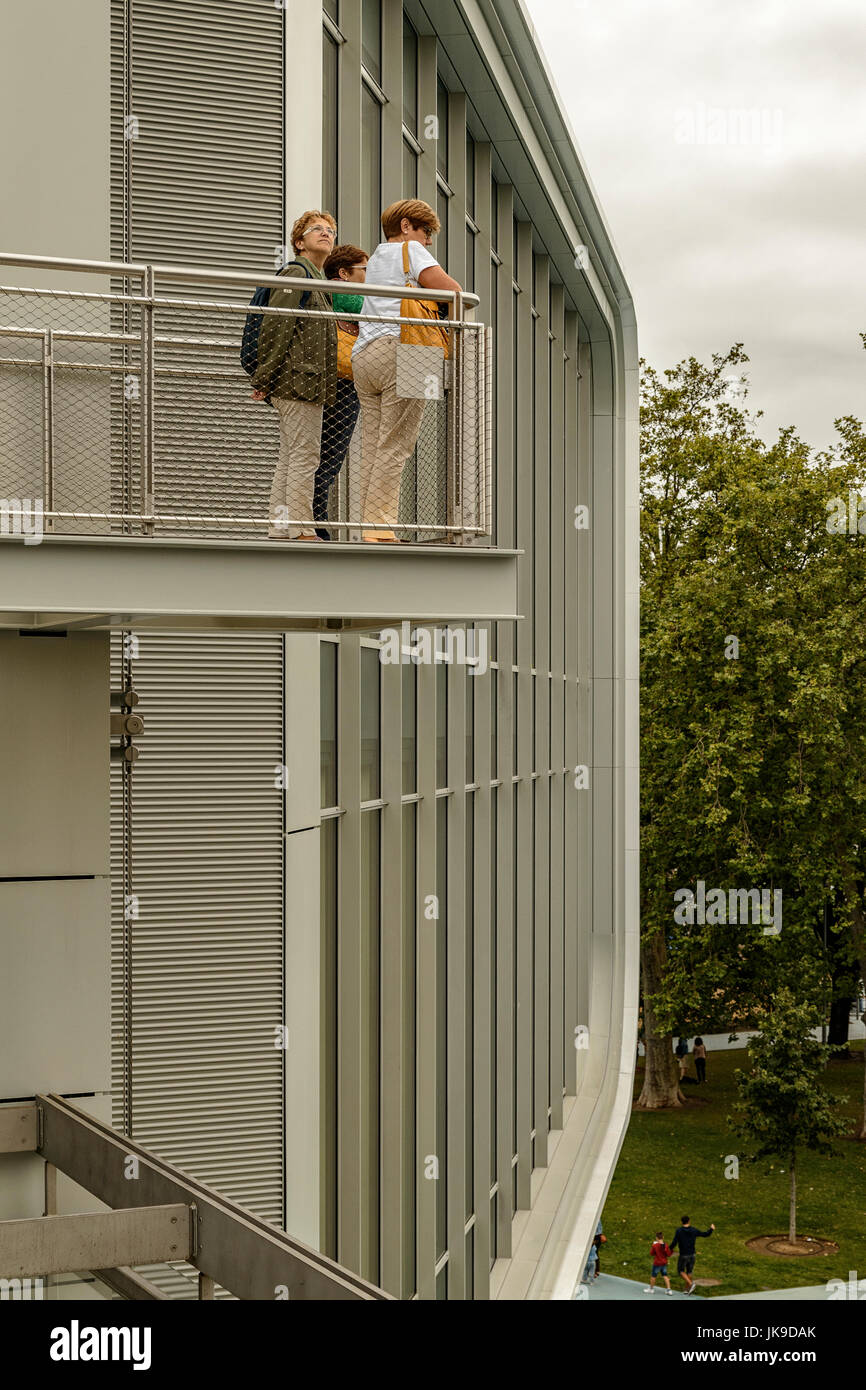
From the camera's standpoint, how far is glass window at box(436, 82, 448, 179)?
52.0 feet

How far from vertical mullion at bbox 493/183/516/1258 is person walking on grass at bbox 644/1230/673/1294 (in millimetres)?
9045

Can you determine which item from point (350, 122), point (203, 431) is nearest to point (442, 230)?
point (350, 122)

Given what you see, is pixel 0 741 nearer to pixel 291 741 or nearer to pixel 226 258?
pixel 291 741

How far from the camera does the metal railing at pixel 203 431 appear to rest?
18.7 feet

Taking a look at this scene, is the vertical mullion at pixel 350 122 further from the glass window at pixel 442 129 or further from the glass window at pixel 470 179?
the glass window at pixel 470 179

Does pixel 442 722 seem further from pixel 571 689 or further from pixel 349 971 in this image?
pixel 571 689

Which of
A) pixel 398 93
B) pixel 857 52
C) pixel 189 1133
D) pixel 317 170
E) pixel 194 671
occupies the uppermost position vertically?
pixel 857 52

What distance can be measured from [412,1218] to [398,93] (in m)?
10.3

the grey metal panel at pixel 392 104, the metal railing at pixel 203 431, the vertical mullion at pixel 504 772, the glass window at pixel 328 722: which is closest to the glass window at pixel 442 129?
the grey metal panel at pixel 392 104

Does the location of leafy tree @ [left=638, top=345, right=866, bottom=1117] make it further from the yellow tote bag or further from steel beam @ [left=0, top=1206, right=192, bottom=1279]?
steel beam @ [left=0, top=1206, right=192, bottom=1279]

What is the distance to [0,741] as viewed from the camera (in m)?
6.35

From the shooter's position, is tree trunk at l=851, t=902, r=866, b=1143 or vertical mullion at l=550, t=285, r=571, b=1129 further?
tree trunk at l=851, t=902, r=866, b=1143

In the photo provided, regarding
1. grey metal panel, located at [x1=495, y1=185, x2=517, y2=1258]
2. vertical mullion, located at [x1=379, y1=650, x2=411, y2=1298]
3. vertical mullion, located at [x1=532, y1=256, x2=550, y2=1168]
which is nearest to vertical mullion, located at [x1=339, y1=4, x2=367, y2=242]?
vertical mullion, located at [x1=379, y1=650, x2=411, y2=1298]

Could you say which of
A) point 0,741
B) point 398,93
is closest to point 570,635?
point 398,93
